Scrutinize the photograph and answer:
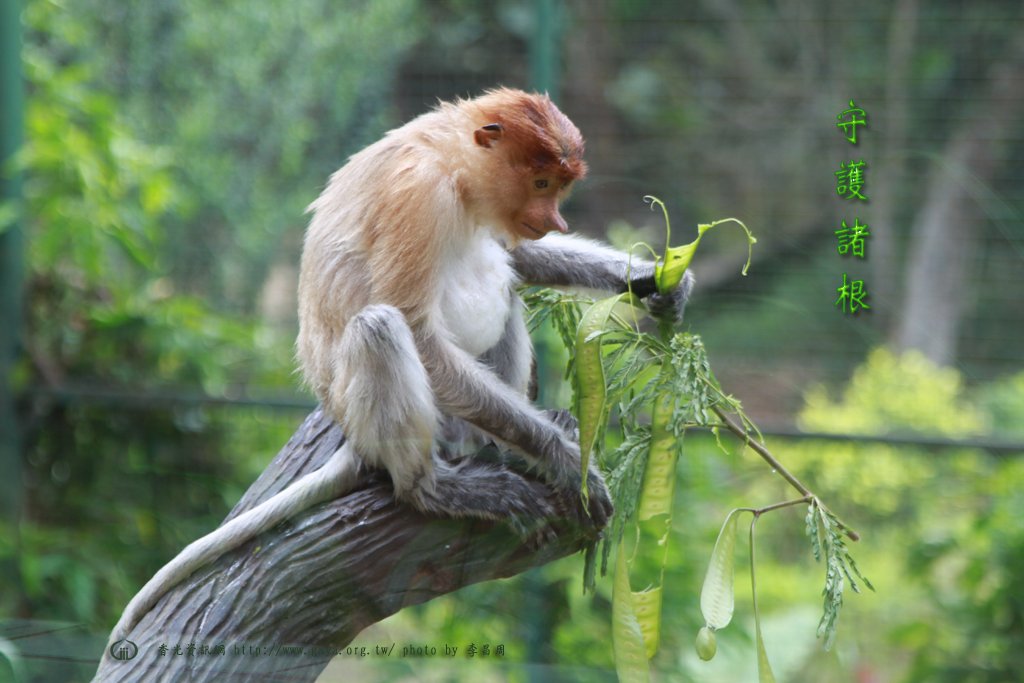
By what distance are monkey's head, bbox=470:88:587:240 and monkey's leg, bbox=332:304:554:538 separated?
0.31 metres

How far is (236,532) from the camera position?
69.6 inches

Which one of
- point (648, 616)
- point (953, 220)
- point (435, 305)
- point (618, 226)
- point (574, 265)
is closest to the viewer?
point (648, 616)

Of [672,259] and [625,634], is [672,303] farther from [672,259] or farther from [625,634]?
[625,634]

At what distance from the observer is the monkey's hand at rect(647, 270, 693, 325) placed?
2008mm

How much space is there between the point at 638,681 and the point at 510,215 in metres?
0.90

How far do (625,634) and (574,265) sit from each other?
85 centimetres

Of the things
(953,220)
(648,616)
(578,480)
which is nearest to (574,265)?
(578,480)

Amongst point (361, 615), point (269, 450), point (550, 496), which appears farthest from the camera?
point (269, 450)

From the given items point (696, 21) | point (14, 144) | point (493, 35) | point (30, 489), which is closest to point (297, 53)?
point (493, 35)

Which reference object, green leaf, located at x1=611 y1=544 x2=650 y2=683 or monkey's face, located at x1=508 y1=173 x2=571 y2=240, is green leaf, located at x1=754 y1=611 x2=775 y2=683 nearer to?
green leaf, located at x1=611 y1=544 x2=650 y2=683

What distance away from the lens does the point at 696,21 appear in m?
4.15

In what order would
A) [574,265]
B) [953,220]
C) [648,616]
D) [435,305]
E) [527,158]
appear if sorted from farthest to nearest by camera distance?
[953,220] → [574,265] → [435,305] → [527,158] → [648,616]

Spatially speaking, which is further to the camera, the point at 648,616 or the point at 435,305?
the point at 435,305

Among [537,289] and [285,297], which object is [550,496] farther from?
[285,297]
